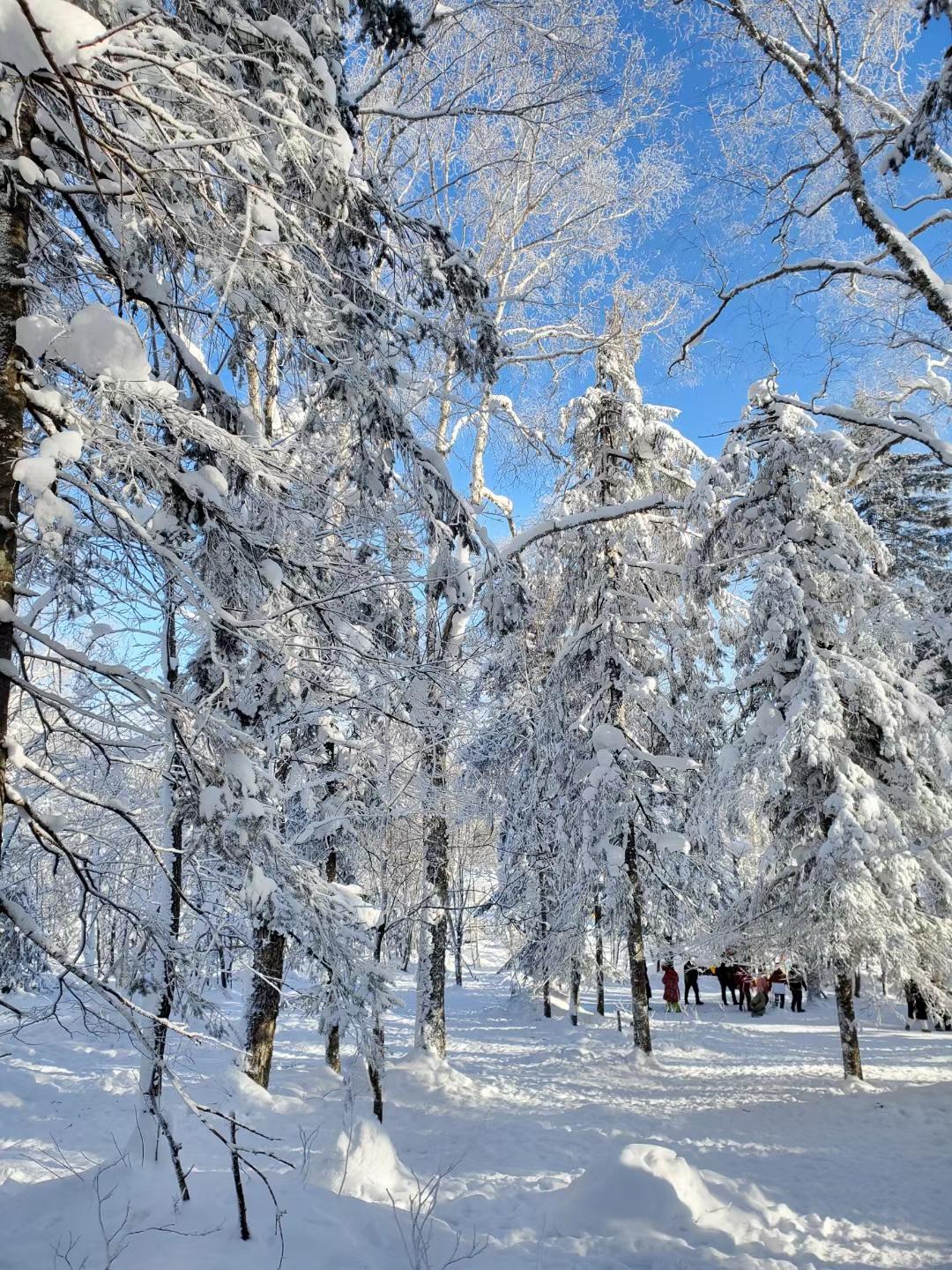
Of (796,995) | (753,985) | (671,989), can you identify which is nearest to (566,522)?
(671,989)

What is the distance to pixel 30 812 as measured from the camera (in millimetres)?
2938

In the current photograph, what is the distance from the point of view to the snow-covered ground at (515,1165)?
15.5ft

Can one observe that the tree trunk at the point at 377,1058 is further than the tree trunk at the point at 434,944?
No

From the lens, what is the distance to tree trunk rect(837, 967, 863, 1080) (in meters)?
10.7

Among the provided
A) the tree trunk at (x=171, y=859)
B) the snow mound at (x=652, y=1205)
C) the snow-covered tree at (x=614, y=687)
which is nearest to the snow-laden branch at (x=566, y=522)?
the tree trunk at (x=171, y=859)

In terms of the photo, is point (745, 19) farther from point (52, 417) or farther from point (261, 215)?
point (52, 417)

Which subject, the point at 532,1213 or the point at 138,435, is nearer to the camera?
the point at 138,435

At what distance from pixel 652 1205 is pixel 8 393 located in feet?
22.8

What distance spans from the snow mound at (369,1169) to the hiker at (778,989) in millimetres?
22577

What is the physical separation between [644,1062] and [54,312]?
14751 millimetres

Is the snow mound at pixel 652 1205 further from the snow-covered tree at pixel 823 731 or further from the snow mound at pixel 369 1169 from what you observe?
the snow-covered tree at pixel 823 731

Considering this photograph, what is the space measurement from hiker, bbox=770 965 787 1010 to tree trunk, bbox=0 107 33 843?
2830 centimetres

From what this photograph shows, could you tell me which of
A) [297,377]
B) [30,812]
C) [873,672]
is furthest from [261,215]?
[873,672]

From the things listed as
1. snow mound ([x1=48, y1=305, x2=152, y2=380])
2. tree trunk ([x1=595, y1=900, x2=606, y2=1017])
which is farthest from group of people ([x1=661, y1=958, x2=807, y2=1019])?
snow mound ([x1=48, y1=305, x2=152, y2=380])
